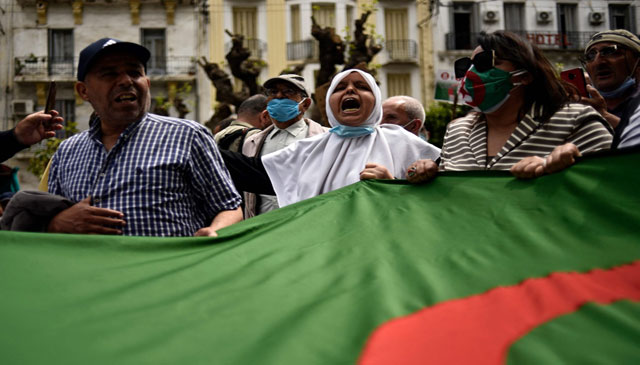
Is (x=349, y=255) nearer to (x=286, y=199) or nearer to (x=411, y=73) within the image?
(x=286, y=199)

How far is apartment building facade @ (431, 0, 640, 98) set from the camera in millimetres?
31781

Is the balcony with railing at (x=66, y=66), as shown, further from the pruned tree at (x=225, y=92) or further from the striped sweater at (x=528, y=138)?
the striped sweater at (x=528, y=138)

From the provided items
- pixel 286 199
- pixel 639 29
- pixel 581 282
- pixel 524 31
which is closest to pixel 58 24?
pixel 524 31

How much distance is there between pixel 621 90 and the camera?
15.3 feet

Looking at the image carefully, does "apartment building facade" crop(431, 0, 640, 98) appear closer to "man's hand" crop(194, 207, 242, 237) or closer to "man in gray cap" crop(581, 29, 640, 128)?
"man in gray cap" crop(581, 29, 640, 128)

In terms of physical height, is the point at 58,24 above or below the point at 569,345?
below

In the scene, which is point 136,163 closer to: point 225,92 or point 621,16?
point 225,92

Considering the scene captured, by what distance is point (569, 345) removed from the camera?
75.9 inches

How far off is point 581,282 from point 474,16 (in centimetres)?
3128

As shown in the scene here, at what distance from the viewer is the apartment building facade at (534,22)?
3178 centimetres

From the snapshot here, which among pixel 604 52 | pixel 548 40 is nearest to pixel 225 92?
pixel 604 52

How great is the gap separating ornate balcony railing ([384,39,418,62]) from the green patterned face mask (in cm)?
2887

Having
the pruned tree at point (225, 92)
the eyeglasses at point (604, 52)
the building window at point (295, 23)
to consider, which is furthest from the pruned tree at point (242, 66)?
the building window at point (295, 23)

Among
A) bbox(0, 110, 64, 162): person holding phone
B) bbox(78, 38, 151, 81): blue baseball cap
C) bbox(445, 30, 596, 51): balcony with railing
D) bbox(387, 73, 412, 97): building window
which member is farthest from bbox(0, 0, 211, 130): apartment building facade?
bbox(78, 38, 151, 81): blue baseball cap
